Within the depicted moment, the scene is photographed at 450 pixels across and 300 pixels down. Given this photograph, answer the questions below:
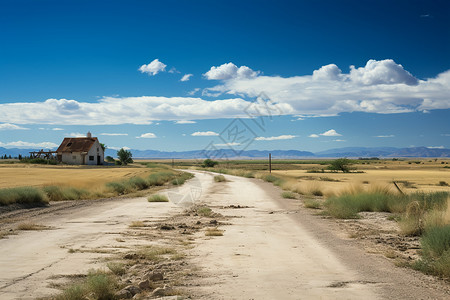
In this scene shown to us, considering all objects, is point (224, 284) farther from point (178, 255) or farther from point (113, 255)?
point (113, 255)

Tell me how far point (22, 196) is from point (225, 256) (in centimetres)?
1441

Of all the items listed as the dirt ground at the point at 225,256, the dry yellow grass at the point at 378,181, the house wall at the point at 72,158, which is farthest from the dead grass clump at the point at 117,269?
the house wall at the point at 72,158

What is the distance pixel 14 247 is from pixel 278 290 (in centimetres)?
703

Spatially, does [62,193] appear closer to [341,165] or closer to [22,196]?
[22,196]

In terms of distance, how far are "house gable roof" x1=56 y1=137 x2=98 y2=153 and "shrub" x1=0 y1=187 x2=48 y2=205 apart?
6149 cm

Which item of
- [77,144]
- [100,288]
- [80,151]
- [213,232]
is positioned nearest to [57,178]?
[213,232]

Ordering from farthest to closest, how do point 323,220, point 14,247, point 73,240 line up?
point 323,220 → point 73,240 → point 14,247

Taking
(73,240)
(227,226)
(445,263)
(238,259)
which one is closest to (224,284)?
(238,259)

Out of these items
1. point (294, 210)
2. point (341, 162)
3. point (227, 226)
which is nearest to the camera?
point (227, 226)

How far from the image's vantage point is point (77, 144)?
82938 mm

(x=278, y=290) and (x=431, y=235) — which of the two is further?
(x=431, y=235)

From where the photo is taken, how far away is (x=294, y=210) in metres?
20.0

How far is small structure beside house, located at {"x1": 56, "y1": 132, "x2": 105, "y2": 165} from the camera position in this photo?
8094cm

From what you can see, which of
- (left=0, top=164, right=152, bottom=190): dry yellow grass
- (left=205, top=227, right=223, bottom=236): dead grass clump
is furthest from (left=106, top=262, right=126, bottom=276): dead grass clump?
(left=0, top=164, right=152, bottom=190): dry yellow grass
